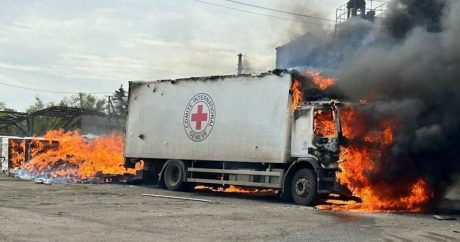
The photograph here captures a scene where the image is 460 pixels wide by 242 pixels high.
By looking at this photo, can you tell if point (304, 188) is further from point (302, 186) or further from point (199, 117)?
point (199, 117)

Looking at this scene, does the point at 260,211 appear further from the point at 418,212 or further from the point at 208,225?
the point at 418,212

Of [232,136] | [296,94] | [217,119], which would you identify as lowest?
[232,136]

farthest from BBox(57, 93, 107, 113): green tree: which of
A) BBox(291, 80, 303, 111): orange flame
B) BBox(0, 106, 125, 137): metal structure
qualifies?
BBox(291, 80, 303, 111): orange flame

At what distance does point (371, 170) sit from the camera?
12.9m

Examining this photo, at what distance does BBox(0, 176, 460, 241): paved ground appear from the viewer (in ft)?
27.0

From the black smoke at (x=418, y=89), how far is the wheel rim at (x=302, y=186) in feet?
5.45

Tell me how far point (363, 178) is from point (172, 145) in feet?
21.9

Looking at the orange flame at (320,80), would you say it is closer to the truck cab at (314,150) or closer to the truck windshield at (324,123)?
the truck cab at (314,150)

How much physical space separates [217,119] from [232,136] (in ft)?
2.66

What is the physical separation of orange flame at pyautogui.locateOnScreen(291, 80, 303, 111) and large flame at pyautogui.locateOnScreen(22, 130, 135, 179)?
8362mm

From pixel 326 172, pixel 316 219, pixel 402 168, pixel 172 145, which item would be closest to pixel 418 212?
pixel 402 168

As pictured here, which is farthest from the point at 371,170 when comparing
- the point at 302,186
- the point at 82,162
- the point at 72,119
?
the point at 72,119

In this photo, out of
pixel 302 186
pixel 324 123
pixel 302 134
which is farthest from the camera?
pixel 302 134

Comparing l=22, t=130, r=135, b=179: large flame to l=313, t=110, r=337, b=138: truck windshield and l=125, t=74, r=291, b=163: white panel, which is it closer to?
l=125, t=74, r=291, b=163: white panel
